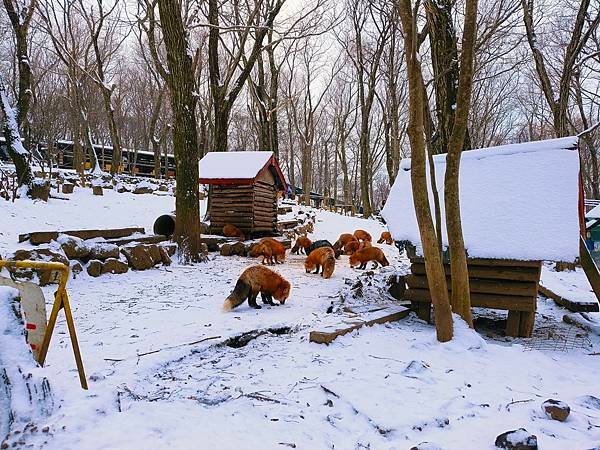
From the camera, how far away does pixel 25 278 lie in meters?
5.72

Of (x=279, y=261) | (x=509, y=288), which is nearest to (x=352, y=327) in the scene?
(x=509, y=288)

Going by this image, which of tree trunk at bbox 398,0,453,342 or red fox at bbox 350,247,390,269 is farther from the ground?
tree trunk at bbox 398,0,453,342

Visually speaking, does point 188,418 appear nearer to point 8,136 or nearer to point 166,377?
point 166,377

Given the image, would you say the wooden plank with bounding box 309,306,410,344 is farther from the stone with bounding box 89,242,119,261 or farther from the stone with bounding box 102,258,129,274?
the stone with bounding box 89,242,119,261

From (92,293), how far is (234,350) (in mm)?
3156

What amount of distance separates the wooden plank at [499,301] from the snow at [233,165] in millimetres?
8229

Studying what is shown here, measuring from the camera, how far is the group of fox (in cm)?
561

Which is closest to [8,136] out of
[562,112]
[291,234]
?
[291,234]

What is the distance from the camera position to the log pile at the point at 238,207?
13.0 m

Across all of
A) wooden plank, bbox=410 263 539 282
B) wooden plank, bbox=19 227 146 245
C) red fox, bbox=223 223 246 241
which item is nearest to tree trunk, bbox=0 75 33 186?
wooden plank, bbox=19 227 146 245

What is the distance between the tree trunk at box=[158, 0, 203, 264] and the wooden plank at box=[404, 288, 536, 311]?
531cm

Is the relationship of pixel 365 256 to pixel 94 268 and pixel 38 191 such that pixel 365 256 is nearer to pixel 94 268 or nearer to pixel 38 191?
pixel 94 268

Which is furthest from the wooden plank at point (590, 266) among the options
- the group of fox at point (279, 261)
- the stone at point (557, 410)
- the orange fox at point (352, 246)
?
the orange fox at point (352, 246)

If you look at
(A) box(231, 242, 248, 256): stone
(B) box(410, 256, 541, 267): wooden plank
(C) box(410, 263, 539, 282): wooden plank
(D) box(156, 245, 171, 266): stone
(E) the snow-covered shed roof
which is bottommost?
(A) box(231, 242, 248, 256): stone
